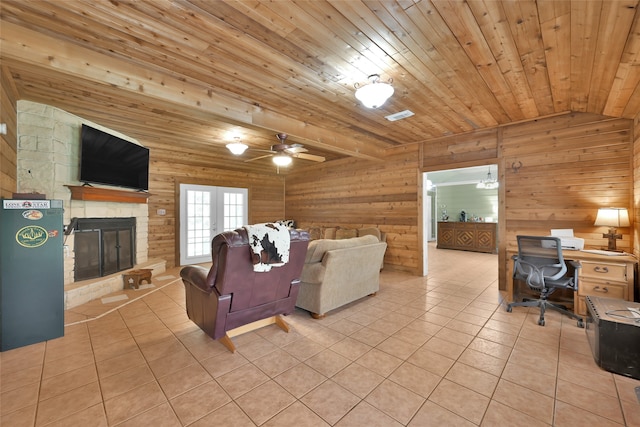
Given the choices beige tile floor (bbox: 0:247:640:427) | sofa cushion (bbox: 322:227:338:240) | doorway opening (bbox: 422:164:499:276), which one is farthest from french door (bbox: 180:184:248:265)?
doorway opening (bbox: 422:164:499:276)

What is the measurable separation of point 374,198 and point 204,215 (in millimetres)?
4297

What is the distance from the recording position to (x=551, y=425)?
1587 millimetres

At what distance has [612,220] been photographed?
319 cm

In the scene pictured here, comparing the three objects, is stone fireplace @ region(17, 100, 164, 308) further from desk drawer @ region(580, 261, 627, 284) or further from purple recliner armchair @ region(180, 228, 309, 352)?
desk drawer @ region(580, 261, 627, 284)

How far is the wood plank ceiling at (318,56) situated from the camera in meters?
1.82

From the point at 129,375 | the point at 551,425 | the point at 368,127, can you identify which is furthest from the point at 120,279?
the point at 551,425

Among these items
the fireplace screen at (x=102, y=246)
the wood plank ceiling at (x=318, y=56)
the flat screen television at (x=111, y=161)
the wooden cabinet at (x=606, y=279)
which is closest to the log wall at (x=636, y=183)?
the wood plank ceiling at (x=318, y=56)

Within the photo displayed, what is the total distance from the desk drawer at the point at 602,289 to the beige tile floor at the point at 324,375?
0.44 meters

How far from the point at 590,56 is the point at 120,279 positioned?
6.48 metres

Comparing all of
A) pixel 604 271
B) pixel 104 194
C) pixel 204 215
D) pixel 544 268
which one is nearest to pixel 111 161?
pixel 104 194

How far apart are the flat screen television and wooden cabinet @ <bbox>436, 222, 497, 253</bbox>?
28.3ft

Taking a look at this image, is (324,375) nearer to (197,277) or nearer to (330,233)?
(197,277)

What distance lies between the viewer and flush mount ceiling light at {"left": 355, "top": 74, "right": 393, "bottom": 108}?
8.44ft

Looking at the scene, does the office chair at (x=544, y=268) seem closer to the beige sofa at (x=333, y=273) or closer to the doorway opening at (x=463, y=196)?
the beige sofa at (x=333, y=273)
